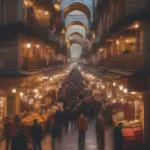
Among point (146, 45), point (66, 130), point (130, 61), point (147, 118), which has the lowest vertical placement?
point (66, 130)

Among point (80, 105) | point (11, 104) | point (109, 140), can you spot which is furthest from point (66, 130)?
point (11, 104)

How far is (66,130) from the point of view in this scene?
19609 mm

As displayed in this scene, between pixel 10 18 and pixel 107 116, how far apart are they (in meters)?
8.83

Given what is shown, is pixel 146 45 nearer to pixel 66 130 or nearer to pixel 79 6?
pixel 66 130

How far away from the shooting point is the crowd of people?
10.7m

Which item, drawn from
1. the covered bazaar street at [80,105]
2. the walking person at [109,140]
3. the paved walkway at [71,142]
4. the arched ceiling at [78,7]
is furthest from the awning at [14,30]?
the arched ceiling at [78,7]

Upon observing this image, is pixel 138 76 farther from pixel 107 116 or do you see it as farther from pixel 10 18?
pixel 10 18

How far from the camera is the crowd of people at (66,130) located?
10725mm

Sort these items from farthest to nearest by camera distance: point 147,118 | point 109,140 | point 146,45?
point 109,140 < point 146,45 < point 147,118

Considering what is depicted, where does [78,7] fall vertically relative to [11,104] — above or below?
above

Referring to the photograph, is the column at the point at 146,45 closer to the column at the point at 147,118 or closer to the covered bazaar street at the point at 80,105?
the covered bazaar street at the point at 80,105

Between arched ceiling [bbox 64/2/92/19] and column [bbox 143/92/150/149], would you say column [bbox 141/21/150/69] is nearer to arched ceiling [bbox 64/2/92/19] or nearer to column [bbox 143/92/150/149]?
column [bbox 143/92/150/149]

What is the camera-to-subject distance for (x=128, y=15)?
55.9 ft

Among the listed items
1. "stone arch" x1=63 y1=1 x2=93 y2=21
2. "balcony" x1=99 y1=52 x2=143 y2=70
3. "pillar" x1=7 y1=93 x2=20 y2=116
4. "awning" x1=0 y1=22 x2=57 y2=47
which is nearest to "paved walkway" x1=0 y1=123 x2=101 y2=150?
"pillar" x1=7 y1=93 x2=20 y2=116
